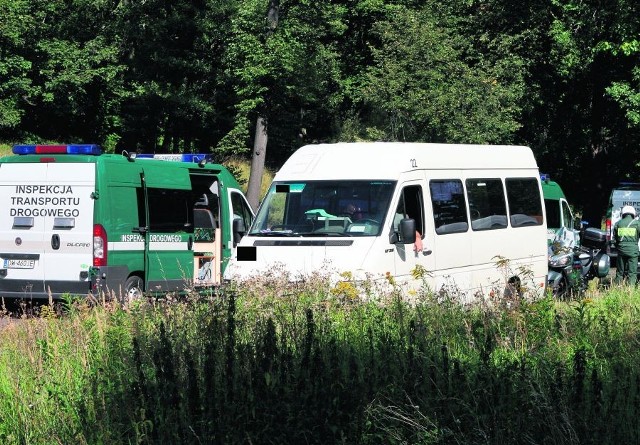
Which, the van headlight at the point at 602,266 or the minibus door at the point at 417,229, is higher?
the minibus door at the point at 417,229

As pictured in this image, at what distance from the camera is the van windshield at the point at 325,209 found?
11953 mm

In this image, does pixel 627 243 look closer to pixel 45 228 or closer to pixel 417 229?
pixel 417 229

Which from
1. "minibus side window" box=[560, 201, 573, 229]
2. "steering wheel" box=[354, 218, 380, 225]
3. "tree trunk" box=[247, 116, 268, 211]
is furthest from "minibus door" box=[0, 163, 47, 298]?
"minibus side window" box=[560, 201, 573, 229]

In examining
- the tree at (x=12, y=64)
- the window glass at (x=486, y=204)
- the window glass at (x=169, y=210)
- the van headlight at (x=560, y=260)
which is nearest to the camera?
the window glass at (x=486, y=204)

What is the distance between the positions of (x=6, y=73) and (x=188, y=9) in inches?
299

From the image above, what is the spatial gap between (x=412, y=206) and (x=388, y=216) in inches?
29.1

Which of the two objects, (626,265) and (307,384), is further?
(626,265)

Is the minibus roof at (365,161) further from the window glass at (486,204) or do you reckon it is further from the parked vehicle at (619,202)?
the parked vehicle at (619,202)

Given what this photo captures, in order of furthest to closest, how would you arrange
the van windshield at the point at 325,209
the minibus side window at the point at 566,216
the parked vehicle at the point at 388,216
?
the minibus side window at the point at 566,216, the van windshield at the point at 325,209, the parked vehicle at the point at 388,216

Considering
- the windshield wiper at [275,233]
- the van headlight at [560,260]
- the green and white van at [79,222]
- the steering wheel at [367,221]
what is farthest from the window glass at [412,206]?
the van headlight at [560,260]

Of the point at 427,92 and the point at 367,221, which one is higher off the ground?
the point at 427,92

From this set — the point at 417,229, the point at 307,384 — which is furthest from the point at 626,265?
the point at 307,384

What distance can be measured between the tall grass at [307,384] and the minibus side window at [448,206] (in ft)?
17.4

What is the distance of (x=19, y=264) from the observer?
14859mm
